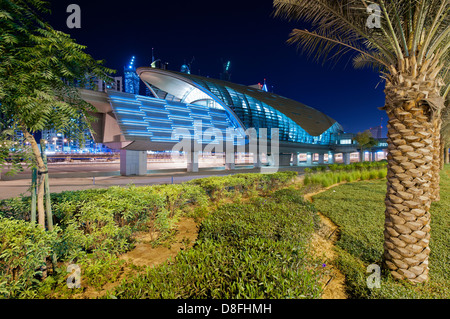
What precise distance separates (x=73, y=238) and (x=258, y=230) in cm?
340

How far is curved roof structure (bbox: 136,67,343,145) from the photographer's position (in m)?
37.4

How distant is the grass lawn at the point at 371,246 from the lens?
132 inches

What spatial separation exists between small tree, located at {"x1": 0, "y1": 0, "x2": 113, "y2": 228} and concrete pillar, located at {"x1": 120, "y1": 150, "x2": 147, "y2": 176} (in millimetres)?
22072

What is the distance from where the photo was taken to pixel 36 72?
10.6 feet

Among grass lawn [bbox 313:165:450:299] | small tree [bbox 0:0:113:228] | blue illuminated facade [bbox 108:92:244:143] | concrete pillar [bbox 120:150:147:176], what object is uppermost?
blue illuminated facade [bbox 108:92:244:143]

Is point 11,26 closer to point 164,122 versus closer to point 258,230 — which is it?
point 258,230

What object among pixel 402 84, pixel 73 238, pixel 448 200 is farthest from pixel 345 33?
pixel 448 200

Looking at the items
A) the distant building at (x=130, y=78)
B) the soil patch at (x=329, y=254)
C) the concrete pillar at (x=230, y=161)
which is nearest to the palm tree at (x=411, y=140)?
the soil patch at (x=329, y=254)

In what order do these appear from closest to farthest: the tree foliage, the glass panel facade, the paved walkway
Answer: the tree foliage, the paved walkway, the glass panel facade

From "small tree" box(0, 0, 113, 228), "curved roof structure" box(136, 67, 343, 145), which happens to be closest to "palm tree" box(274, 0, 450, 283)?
"small tree" box(0, 0, 113, 228)

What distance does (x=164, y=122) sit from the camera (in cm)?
2617

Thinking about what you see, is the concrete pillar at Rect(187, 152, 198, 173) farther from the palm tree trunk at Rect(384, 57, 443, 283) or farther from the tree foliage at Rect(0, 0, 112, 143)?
the palm tree trunk at Rect(384, 57, 443, 283)

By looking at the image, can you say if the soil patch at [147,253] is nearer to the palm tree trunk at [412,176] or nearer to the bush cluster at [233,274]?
the bush cluster at [233,274]
